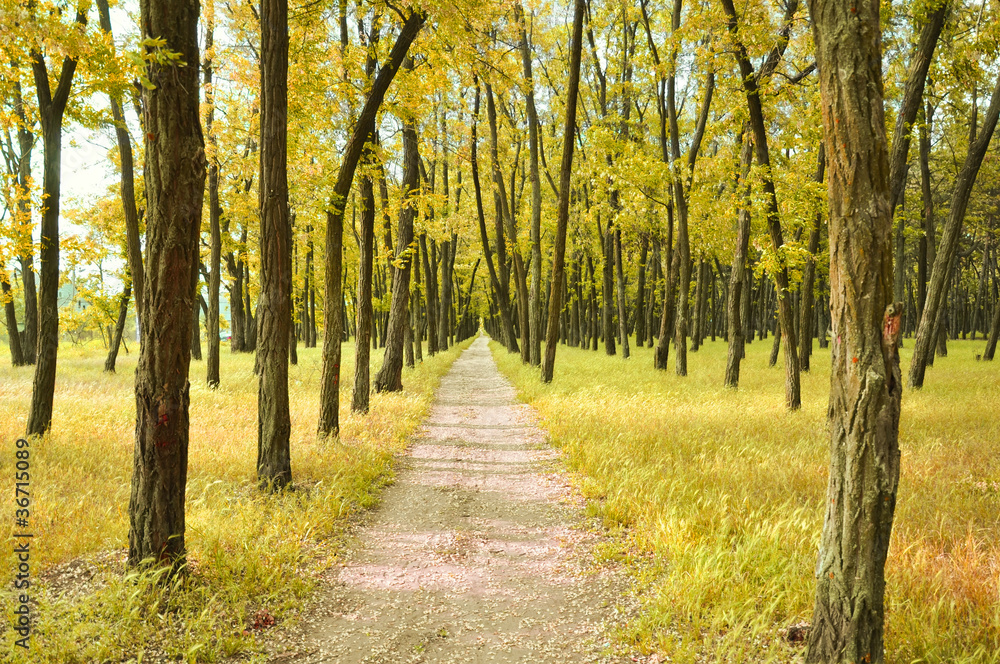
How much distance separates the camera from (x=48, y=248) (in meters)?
7.65

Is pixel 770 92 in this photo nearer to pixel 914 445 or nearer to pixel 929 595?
pixel 914 445

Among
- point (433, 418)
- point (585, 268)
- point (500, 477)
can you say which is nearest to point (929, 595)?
point (500, 477)

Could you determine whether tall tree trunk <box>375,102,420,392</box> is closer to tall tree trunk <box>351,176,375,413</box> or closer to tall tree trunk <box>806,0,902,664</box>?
tall tree trunk <box>351,176,375,413</box>

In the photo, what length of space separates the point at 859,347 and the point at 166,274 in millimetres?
4471

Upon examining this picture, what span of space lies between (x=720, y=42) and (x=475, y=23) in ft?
17.1

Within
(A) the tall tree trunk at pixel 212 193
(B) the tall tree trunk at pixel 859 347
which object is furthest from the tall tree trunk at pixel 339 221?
(A) the tall tree trunk at pixel 212 193

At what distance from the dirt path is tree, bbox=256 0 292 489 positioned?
1536 millimetres

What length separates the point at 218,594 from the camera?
3.80 meters

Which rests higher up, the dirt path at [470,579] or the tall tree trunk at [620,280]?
the tall tree trunk at [620,280]

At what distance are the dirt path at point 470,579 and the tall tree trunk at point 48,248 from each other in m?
5.46

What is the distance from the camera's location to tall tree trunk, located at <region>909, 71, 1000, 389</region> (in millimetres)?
10984

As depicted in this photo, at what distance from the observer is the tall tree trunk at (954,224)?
11.0 m

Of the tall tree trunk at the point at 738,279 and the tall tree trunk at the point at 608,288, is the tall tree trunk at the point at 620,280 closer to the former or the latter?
the tall tree trunk at the point at 608,288

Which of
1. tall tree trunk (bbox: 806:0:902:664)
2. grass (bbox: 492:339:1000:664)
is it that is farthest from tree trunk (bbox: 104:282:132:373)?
tall tree trunk (bbox: 806:0:902:664)
